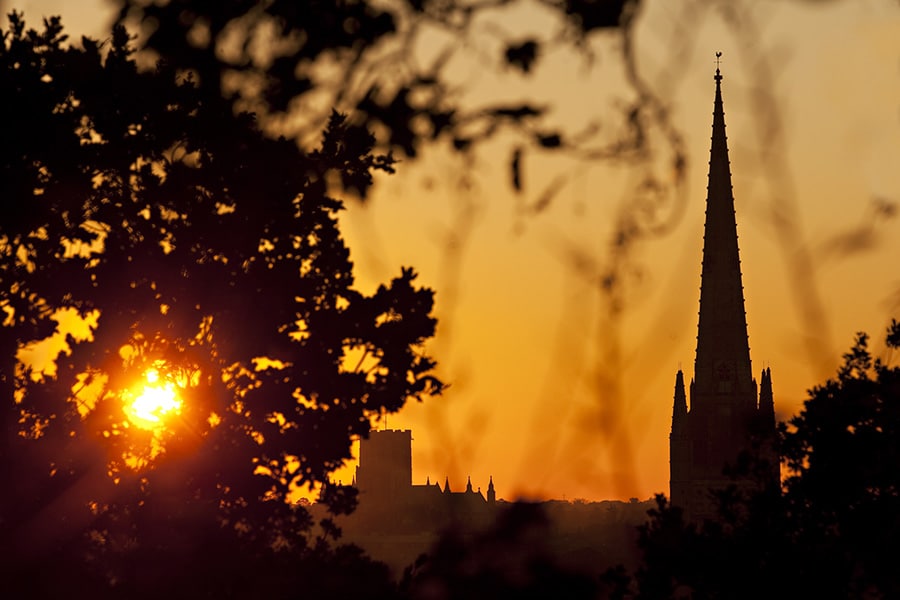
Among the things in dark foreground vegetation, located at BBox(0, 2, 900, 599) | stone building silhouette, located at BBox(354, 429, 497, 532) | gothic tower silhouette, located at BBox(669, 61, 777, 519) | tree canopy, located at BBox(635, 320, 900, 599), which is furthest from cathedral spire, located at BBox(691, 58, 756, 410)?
stone building silhouette, located at BBox(354, 429, 497, 532)

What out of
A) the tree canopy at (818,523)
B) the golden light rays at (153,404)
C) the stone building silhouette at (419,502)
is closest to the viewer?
the stone building silhouette at (419,502)

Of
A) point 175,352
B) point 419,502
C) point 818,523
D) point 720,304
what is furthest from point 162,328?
point 720,304

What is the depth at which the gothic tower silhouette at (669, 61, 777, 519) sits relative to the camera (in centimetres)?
9838

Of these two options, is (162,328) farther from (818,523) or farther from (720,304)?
(720,304)

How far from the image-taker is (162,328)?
922 inches

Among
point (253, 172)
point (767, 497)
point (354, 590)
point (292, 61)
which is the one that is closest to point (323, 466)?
point (253, 172)

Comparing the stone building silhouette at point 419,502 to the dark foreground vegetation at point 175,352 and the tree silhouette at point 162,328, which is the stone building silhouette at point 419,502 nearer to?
the dark foreground vegetation at point 175,352

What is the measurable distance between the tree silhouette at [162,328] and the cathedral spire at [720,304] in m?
69.6

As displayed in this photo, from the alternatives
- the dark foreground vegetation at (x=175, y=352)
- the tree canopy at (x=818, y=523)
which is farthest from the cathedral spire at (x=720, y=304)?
the dark foreground vegetation at (x=175, y=352)

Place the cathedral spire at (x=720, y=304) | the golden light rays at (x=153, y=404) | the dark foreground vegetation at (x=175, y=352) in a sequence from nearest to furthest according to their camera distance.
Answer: the dark foreground vegetation at (x=175, y=352) → the golden light rays at (x=153, y=404) → the cathedral spire at (x=720, y=304)

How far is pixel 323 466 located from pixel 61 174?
5.54m

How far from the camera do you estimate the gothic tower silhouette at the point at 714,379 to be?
98.4 meters

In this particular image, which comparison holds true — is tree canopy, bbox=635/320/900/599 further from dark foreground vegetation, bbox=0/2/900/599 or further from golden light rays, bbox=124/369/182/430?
golden light rays, bbox=124/369/182/430

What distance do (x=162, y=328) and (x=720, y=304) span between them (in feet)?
258
